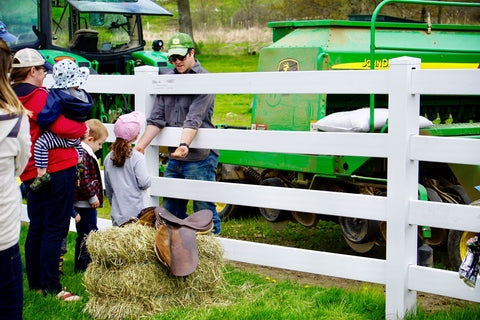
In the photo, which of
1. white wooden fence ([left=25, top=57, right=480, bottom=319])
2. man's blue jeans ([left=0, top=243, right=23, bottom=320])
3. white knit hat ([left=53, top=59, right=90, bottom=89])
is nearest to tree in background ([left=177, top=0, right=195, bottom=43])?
white wooden fence ([left=25, top=57, right=480, bottom=319])

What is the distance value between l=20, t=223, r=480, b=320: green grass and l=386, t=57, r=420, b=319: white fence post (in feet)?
0.65

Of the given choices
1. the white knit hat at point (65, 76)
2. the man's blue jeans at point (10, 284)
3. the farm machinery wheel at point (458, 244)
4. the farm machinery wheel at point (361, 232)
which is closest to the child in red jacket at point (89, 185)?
the white knit hat at point (65, 76)

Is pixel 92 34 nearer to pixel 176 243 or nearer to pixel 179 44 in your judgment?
pixel 179 44

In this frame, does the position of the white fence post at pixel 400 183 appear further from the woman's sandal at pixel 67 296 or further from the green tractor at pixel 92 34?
the green tractor at pixel 92 34

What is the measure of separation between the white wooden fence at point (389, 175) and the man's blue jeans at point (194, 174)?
0.27 metres

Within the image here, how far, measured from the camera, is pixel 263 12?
39250 millimetres

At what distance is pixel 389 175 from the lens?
4012 mm

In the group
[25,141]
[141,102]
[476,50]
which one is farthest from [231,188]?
[476,50]

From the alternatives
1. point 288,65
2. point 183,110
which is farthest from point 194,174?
point 288,65

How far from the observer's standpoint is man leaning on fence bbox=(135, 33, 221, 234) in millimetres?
5004

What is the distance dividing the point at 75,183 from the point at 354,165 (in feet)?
7.73

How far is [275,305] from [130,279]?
979mm

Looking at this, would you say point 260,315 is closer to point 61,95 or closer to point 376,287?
point 376,287

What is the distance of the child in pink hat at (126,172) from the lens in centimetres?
454
